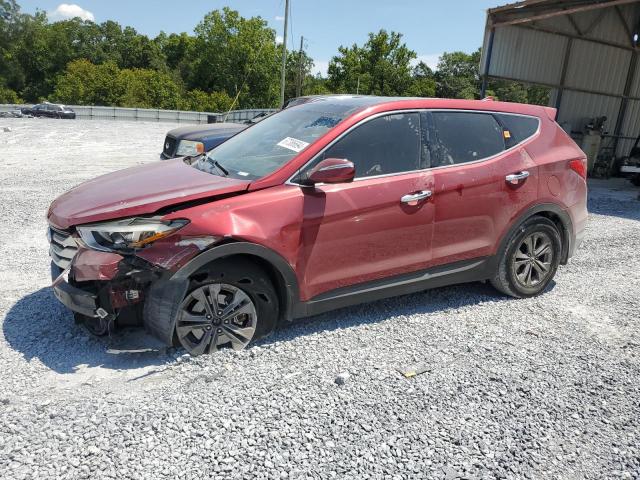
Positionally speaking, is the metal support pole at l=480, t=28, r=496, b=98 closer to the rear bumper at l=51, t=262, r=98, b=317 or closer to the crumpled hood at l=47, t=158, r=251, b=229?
the crumpled hood at l=47, t=158, r=251, b=229

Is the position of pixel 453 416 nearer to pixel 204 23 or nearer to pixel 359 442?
pixel 359 442

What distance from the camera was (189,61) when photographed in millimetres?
75938

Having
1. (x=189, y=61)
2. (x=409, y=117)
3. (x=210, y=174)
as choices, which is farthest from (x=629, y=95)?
(x=189, y=61)

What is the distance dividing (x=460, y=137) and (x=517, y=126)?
0.73 metres

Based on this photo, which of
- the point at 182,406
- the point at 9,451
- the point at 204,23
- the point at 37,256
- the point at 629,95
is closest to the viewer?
the point at 9,451

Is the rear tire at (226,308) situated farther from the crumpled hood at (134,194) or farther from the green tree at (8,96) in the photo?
the green tree at (8,96)

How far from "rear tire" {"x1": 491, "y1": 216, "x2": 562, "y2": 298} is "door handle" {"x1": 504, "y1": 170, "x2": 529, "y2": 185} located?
0.40 m

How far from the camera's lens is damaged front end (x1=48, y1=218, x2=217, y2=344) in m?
2.99

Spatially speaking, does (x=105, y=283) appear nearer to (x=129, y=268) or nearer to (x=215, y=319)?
(x=129, y=268)

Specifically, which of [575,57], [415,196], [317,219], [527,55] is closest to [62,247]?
[317,219]

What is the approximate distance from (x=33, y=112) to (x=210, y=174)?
3718 centimetres

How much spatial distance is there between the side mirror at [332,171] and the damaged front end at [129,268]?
804mm

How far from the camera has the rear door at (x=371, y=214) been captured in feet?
11.3

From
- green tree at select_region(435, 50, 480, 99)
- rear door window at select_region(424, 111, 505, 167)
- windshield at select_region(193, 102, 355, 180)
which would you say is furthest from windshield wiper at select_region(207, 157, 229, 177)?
green tree at select_region(435, 50, 480, 99)
